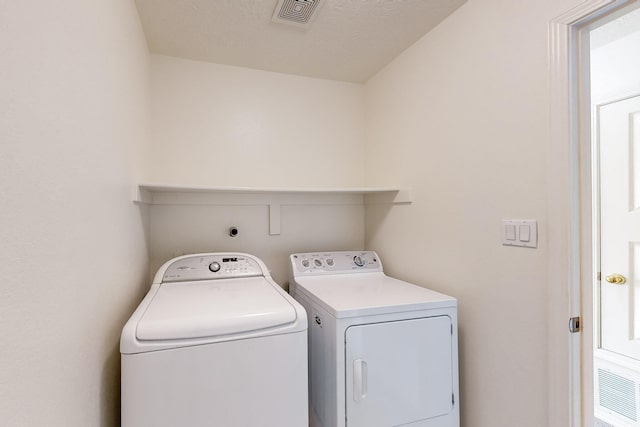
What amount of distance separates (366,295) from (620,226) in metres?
1.81

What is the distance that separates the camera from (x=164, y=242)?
2051 millimetres

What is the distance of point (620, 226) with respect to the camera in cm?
207

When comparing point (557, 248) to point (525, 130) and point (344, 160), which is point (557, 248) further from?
point (344, 160)

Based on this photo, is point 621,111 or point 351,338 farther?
point 621,111

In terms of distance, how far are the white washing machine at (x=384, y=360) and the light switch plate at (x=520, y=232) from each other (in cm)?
39

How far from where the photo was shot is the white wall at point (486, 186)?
47.8 inches

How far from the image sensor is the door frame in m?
1.10

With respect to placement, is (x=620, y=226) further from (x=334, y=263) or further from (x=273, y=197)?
(x=273, y=197)

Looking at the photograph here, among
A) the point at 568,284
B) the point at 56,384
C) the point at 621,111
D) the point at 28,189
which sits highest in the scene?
the point at 621,111

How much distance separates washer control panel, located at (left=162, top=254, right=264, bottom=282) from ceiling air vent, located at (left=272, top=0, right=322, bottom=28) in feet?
4.44

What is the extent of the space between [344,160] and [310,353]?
57.1 inches

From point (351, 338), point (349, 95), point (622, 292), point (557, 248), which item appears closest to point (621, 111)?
point (622, 292)

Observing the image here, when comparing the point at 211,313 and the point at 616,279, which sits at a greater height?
the point at 211,313

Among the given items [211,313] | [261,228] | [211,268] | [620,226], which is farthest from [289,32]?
[620,226]
